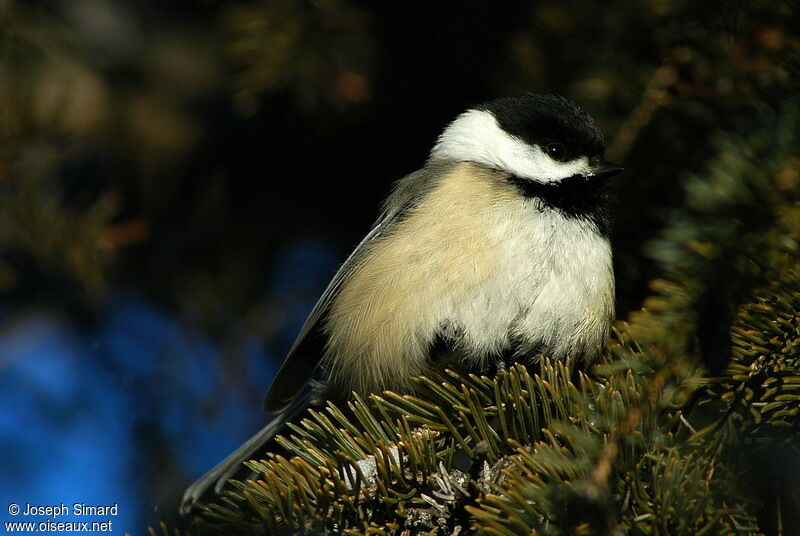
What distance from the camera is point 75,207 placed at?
5.36 feet

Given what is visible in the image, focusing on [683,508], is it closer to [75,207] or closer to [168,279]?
[75,207]

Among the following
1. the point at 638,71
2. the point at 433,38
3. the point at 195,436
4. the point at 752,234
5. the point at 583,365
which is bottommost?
the point at 195,436

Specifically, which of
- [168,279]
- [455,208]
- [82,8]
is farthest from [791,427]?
[82,8]

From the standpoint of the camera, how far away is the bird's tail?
163 cm

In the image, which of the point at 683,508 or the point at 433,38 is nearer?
the point at 683,508

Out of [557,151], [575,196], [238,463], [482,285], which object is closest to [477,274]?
[482,285]

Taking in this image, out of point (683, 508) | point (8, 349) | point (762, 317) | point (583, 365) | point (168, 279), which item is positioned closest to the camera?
point (683, 508)

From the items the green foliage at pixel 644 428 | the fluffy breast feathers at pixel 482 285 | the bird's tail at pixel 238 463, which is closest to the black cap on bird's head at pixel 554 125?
the fluffy breast feathers at pixel 482 285

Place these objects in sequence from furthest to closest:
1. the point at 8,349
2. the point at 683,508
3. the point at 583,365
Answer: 1. the point at 8,349
2. the point at 583,365
3. the point at 683,508

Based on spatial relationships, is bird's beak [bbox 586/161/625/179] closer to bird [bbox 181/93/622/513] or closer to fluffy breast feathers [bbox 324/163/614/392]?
bird [bbox 181/93/622/513]

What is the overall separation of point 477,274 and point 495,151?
499 millimetres

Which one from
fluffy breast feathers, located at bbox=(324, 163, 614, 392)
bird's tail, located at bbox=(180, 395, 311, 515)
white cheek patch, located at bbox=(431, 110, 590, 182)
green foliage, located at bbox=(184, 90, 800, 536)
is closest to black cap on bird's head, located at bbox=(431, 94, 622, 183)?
white cheek patch, located at bbox=(431, 110, 590, 182)

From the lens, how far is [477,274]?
149cm

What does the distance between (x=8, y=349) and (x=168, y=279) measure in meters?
0.46
